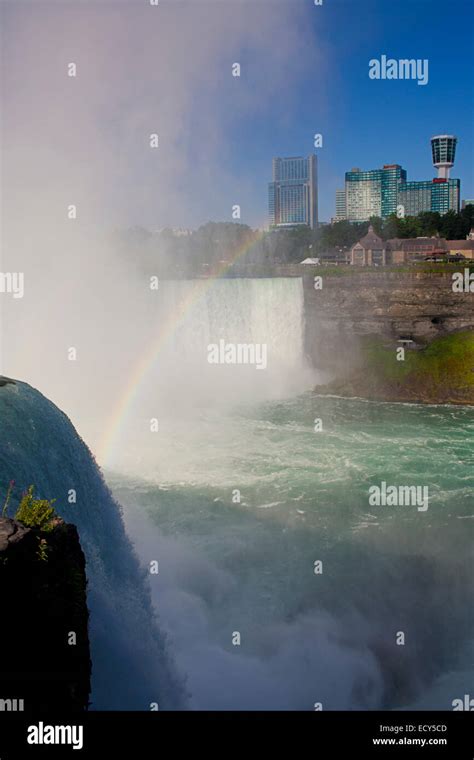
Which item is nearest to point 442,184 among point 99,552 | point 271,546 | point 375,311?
point 375,311

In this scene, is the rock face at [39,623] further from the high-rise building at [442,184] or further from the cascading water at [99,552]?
the high-rise building at [442,184]

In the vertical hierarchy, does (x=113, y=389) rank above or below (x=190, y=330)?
below

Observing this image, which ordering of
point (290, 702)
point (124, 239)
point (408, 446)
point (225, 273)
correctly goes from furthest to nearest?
point (225, 273) → point (124, 239) → point (408, 446) → point (290, 702)

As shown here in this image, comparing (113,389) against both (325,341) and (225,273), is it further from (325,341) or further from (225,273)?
(225,273)

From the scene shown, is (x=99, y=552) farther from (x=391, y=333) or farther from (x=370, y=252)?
(x=370, y=252)

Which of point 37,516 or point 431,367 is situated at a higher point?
point 431,367

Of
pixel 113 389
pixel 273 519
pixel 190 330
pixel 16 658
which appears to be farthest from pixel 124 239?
pixel 16 658

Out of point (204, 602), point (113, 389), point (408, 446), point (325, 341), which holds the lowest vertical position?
point (204, 602)
